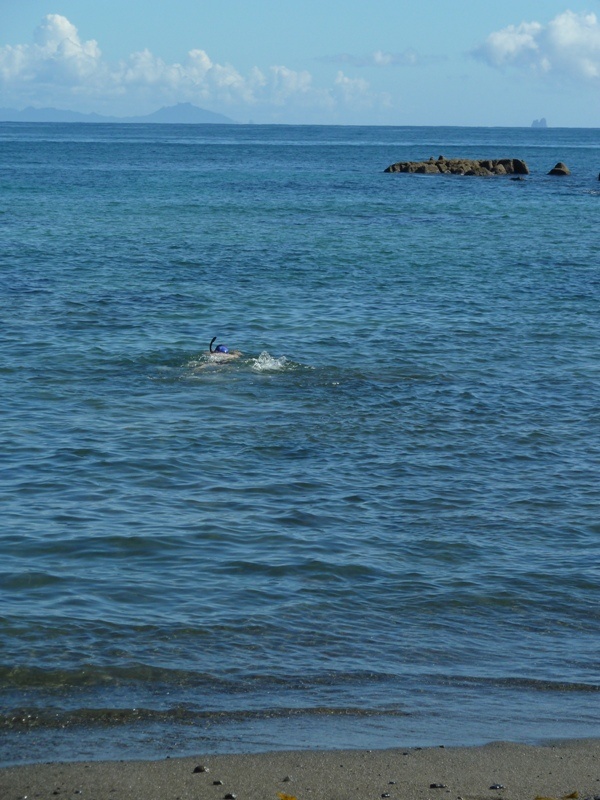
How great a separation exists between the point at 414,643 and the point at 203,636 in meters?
2.18

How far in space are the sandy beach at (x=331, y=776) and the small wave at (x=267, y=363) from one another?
14.2 metres

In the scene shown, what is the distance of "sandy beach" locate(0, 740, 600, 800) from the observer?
298 inches

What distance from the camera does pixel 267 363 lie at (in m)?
22.4

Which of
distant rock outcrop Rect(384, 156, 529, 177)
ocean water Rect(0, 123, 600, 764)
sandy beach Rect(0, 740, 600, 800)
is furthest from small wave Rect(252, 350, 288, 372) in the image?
distant rock outcrop Rect(384, 156, 529, 177)

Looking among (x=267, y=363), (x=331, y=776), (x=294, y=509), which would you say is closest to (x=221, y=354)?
A: (x=267, y=363)

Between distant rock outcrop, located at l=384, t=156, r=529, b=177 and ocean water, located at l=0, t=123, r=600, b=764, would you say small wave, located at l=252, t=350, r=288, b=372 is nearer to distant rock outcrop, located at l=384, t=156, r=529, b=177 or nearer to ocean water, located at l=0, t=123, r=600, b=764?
ocean water, located at l=0, t=123, r=600, b=764

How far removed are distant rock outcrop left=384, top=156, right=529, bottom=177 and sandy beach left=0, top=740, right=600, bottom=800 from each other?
8464 cm

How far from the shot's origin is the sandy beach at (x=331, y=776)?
7.57 meters

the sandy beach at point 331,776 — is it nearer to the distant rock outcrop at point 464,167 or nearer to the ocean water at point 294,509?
the ocean water at point 294,509

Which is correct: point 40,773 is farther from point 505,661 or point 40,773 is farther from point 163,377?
point 163,377

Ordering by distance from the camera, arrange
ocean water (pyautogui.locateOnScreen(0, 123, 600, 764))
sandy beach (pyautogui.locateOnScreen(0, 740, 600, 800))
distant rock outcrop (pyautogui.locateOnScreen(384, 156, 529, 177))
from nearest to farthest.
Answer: sandy beach (pyautogui.locateOnScreen(0, 740, 600, 800)) → ocean water (pyautogui.locateOnScreen(0, 123, 600, 764)) → distant rock outcrop (pyautogui.locateOnScreen(384, 156, 529, 177))

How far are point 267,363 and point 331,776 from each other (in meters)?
15.0

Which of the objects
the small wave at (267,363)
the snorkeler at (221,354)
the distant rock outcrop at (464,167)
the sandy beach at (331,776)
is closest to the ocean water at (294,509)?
the small wave at (267,363)

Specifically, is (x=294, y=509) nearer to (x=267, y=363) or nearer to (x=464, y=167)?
(x=267, y=363)
